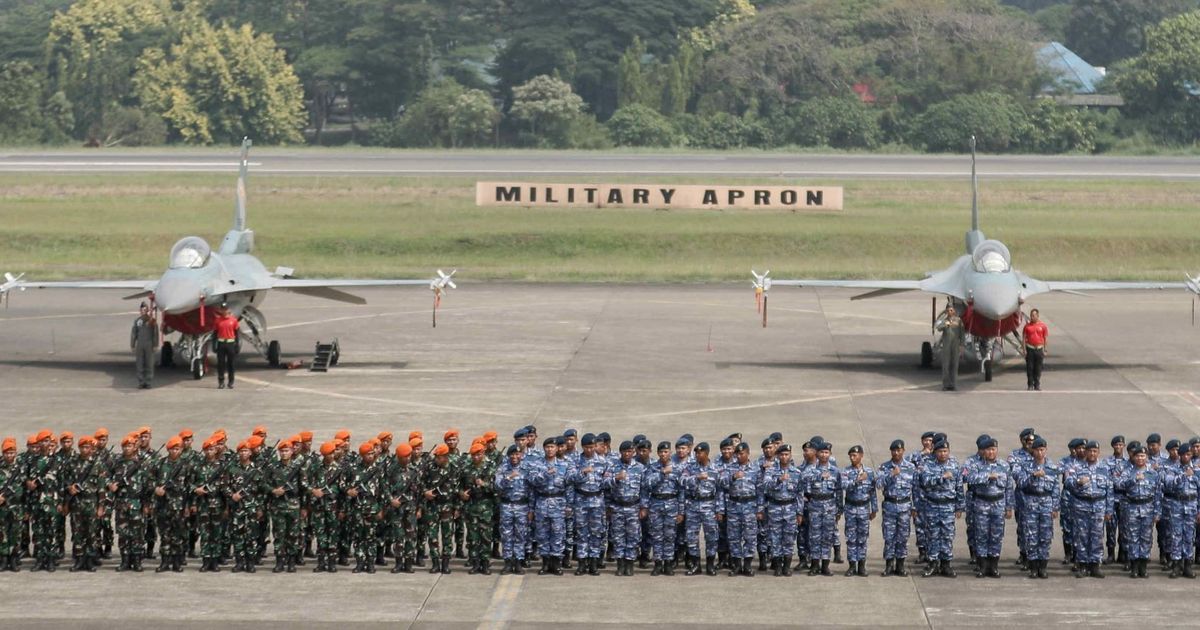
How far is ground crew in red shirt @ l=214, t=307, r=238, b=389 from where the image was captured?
31.4 metres

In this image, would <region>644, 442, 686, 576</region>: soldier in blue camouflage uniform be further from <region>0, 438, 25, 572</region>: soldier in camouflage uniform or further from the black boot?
<region>0, 438, 25, 572</region>: soldier in camouflage uniform

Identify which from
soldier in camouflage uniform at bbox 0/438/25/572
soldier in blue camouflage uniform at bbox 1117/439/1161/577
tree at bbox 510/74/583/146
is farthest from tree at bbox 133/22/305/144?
soldier in blue camouflage uniform at bbox 1117/439/1161/577

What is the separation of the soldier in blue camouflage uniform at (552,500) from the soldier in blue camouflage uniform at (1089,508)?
5689 millimetres

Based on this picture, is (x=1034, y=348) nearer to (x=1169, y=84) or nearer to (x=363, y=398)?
(x=363, y=398)

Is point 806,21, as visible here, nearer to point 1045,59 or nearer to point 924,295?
point 1045,59

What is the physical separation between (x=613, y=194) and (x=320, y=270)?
1477cm

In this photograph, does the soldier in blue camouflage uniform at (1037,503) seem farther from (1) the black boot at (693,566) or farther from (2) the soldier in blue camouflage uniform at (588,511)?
(2) the soldier in blue camouflage uniform at (588,511)

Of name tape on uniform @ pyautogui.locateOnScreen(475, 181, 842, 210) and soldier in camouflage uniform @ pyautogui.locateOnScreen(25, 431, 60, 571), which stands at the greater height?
name tape on uniform @ pyautogui.locateOnScreen(475, 181, 842, 210)

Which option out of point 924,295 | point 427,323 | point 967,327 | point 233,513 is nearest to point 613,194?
point 924,295

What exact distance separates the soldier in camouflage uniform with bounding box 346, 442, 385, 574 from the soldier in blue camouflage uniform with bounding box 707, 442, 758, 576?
3956 millimetres

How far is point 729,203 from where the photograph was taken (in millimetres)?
63031

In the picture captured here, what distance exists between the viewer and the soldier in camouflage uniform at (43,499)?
18547 millimetres

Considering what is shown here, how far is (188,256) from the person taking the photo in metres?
32.7

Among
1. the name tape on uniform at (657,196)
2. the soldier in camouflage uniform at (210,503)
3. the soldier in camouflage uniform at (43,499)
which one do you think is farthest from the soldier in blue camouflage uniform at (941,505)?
the name tape on uniform at (657,196)
